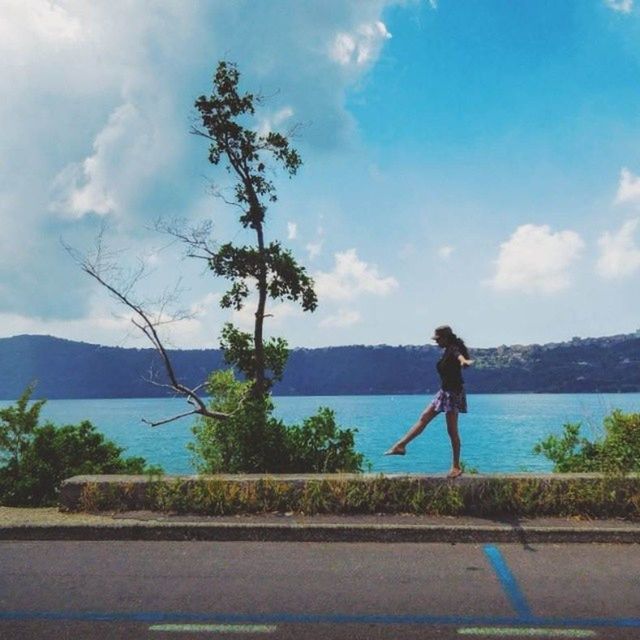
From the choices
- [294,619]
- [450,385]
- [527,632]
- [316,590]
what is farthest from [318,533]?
[527,632]

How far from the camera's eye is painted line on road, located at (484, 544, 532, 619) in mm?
4793

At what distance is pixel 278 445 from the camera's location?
10141 millimetres

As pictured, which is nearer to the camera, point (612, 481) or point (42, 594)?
point (42, 594)

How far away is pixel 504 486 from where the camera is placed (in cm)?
741

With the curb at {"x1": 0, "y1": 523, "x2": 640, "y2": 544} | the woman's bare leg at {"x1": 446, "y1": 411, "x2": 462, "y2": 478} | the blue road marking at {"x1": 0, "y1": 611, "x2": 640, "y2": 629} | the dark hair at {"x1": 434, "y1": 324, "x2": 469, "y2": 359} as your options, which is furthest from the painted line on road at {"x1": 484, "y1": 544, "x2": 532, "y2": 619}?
the dark hair at {"x1": 434, "y1": 324, "x2": 469, "y2": 359}

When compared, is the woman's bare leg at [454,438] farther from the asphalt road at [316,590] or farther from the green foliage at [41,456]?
the green foliage at [41,456]

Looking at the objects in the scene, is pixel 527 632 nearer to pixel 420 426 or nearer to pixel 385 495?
pixel 385 495

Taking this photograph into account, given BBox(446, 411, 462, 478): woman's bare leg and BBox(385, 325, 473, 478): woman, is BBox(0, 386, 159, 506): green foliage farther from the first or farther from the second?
BBox(446, 411, 462, 478): woman's bare leg

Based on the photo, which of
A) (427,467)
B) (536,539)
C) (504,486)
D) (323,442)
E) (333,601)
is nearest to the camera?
(333,601)

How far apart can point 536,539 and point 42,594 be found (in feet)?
15.1

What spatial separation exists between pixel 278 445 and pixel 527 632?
20.1 feet

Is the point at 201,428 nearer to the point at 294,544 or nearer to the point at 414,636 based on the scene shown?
the point at 294,544

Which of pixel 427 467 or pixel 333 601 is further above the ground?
pixel 333 601

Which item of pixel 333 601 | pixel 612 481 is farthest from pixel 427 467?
pixel 333 601
